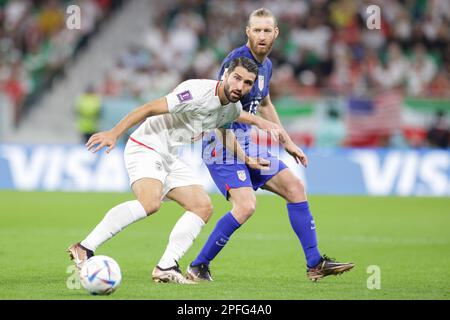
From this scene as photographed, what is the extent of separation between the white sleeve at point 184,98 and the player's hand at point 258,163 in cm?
82

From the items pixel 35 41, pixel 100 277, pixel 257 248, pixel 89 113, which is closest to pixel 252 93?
pixel 100 277

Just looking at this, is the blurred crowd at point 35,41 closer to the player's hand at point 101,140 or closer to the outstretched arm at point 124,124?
the outstretched arm at point 124,124

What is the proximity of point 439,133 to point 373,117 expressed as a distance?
1.44m

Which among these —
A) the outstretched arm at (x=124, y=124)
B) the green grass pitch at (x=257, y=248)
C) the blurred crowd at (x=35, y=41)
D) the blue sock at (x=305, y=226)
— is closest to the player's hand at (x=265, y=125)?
the blue sock at (x=305, y=226)

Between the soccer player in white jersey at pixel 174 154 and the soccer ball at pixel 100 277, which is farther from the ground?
the soccer player in white jersey at pixel 174 154

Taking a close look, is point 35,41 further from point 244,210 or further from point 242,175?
point 244,210

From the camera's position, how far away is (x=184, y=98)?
7.76m

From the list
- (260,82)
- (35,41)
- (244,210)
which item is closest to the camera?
(244,210)

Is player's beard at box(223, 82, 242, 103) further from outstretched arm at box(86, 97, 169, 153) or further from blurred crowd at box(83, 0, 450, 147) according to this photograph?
blurred crowd at box(83, 0, 450, 147)

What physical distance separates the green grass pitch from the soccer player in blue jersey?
8.2 inches

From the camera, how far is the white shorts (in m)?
7.93

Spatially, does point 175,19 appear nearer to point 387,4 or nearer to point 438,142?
point 387,4

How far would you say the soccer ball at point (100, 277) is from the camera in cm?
702
